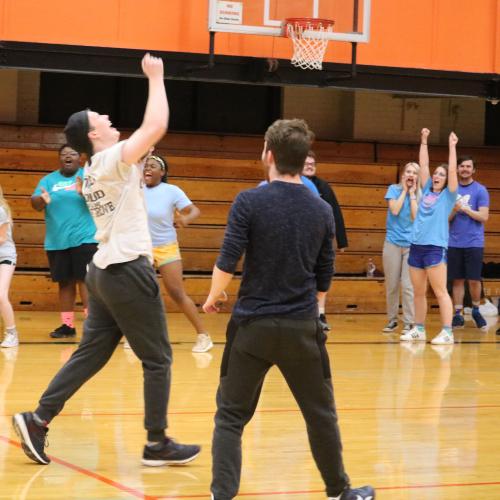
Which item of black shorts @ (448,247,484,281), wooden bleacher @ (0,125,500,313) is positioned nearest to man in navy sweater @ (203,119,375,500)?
black shorts @ (448,247,484,281)

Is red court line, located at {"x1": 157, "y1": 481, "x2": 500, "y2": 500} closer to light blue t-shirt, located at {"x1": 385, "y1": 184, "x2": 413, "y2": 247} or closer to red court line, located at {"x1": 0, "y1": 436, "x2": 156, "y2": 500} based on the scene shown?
red court line, located at {"x1": 0, "y1": 436, "x2": 156, "y2": 500}

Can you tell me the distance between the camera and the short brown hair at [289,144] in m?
4.23

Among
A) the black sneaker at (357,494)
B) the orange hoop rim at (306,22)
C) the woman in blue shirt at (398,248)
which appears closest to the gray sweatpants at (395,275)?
the woman in blue shirt at (398,248)

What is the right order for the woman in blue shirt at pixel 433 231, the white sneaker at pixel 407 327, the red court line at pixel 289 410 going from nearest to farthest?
the red court line at pixel 289 410 → the woman in blue shirt at pixel 433 231 → the white sneaker at pixel 407 327

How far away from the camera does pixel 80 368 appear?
5281 millimetres

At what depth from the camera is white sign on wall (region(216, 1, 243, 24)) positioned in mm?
11773

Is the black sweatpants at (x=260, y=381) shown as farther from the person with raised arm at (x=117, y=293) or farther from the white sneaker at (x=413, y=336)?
the white sneaker at (x=413, y=336)

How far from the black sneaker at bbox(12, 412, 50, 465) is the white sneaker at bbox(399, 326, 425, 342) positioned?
6433 mm

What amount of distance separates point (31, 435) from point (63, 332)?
5376 millimetres

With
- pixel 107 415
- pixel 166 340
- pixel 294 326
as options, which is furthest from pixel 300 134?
pixel 107 415

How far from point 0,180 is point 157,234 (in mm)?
6003

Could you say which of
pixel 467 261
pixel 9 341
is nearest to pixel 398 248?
pixel 467 261

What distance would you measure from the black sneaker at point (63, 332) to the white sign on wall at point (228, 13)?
149 inches

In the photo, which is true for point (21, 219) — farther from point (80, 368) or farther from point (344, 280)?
point (80, 368)
